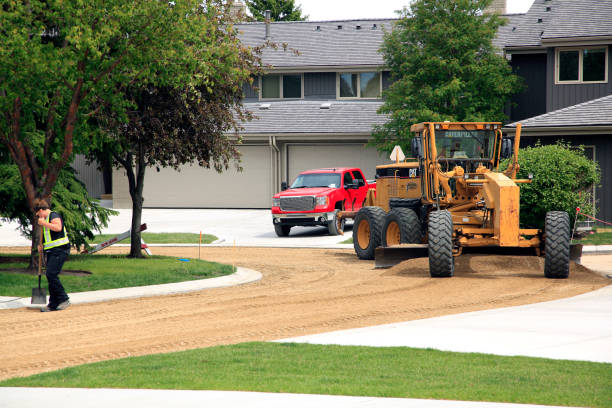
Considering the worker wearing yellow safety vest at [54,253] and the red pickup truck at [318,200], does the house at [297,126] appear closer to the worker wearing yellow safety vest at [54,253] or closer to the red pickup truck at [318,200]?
the red pickup truck at [318,200]

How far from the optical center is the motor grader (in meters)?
16.4

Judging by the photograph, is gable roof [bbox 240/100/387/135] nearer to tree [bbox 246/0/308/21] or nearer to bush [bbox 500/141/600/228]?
bush [bbox 500/141/600/228]

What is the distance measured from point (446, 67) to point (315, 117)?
8.91m

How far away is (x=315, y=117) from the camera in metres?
41.7

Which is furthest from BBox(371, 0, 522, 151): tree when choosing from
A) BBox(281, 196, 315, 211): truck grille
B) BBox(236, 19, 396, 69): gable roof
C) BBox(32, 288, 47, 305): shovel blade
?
BBox(32, 288, 47, 305): shovel blade

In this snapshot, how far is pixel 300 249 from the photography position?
2495cm

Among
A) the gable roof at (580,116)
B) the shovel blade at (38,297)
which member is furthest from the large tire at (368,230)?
the gable roof at (580,116)

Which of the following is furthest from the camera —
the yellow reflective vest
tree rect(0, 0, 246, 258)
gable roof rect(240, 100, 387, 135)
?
gable roof rect(240, 100, 387, 135)

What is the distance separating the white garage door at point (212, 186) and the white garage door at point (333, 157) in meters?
1.30

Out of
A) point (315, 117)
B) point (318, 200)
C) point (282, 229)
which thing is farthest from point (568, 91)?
point (315, 117)

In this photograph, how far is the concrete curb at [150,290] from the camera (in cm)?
1387

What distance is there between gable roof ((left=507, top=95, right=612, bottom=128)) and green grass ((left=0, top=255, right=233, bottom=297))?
592 inches

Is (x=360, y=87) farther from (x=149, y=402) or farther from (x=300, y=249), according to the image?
(x=149, y=402)

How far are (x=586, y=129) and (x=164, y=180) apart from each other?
2237 centimetres
